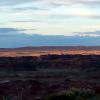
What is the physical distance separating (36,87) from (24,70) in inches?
1345

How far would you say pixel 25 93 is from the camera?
38969mm

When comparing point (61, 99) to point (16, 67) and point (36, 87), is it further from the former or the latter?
point (16, 67)

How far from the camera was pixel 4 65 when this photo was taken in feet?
276

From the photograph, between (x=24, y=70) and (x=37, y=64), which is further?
(x=37, y=64)

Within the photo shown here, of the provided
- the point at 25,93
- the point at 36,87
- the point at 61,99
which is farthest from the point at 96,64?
the point at 61,99

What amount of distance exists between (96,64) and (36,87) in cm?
3950

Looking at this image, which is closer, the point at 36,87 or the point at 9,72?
the point at 36,87

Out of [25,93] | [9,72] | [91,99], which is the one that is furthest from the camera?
[9,72]

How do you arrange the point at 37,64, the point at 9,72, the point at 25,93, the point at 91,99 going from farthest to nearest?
the point at 37,64, the point at 9,72, the point at 25,93, the point at 91,99

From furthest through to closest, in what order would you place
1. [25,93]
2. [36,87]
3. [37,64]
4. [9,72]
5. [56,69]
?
[37,64] < [56,69] < [9,72] < [36,87] < [25,93]

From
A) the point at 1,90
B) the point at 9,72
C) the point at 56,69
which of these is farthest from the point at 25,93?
the point at 56,69

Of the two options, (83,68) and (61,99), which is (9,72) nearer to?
(83,68)

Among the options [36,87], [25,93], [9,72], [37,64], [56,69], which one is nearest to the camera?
[25,93]

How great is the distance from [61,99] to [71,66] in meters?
53.1
